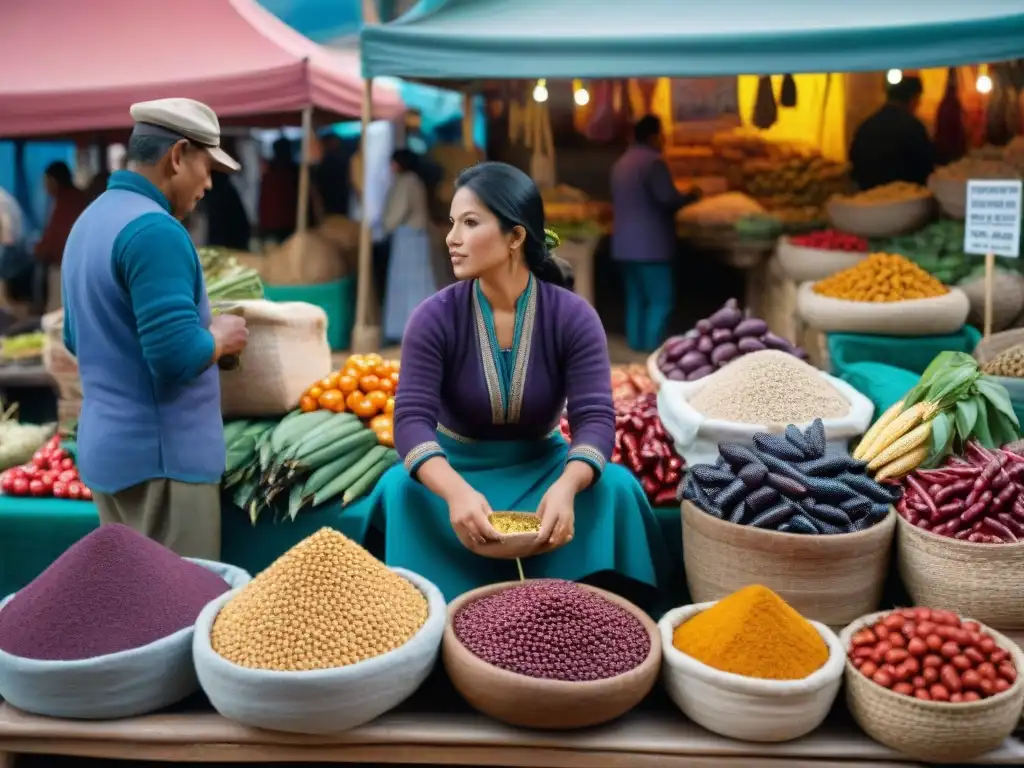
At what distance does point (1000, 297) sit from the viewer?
5.04 metres

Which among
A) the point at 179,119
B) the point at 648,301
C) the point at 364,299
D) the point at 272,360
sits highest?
the point at 179,119

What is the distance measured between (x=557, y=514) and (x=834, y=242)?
3.93m

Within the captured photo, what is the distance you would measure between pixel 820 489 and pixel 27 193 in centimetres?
928

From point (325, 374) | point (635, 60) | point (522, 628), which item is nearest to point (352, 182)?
point (635, 60)

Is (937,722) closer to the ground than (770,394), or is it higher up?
closer to the ground

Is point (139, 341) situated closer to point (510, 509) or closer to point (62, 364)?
point (510, 509)

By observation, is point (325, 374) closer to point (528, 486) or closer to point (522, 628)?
point (528, 486)

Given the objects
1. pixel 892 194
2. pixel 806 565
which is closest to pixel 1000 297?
pixel 892 194

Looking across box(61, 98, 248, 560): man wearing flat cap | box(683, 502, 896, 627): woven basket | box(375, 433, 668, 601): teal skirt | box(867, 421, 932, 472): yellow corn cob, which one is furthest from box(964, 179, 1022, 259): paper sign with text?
box(61, 98, 248, 560): man wearing flat cap

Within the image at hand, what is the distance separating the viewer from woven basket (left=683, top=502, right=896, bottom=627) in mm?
2383

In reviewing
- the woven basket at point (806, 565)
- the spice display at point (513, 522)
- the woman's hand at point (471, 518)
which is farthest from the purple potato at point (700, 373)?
the woman's hand at point (471, 518)

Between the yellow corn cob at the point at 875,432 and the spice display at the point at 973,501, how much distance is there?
23cm

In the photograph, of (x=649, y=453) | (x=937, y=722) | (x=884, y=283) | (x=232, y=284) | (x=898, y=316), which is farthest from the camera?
(x=884, y=283)

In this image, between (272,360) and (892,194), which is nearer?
(272,360)
